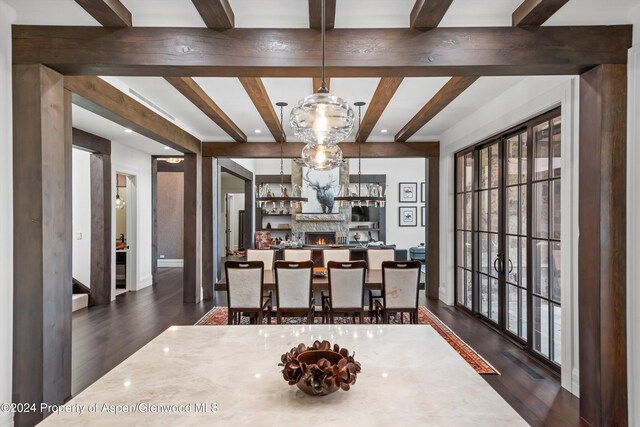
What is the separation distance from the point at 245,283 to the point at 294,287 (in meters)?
0.50

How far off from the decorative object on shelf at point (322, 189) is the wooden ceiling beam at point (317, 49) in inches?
318

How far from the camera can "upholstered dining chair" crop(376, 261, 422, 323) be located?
3.70m

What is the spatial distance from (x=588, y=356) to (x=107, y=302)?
20.3 feet

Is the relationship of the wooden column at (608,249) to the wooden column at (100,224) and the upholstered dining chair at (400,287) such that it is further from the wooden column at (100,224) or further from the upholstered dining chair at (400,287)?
the wooden column at (100,224)

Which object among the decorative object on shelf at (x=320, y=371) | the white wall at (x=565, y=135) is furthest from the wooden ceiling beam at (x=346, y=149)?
the decorative object on shelf at (x=320, y=371)

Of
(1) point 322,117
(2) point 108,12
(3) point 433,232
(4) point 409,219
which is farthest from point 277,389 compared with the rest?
(4) point 409,219

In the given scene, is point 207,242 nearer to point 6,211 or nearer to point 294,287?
point 294,287

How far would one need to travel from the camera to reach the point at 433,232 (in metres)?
6.09

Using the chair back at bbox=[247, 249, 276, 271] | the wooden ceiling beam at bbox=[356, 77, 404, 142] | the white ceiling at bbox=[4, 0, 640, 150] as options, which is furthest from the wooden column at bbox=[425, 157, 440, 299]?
the chair back at bbox=[247, 249, 276, 271]

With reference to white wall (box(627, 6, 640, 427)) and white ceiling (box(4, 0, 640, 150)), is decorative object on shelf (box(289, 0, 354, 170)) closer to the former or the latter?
white ceiling (box(4, 0, 640, 150))

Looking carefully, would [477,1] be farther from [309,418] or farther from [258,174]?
[258,174]

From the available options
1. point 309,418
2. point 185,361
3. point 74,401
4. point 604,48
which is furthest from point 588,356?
point 74,401

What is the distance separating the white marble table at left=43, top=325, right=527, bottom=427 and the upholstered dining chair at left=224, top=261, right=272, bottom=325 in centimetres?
210

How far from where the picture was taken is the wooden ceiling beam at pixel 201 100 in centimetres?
338
